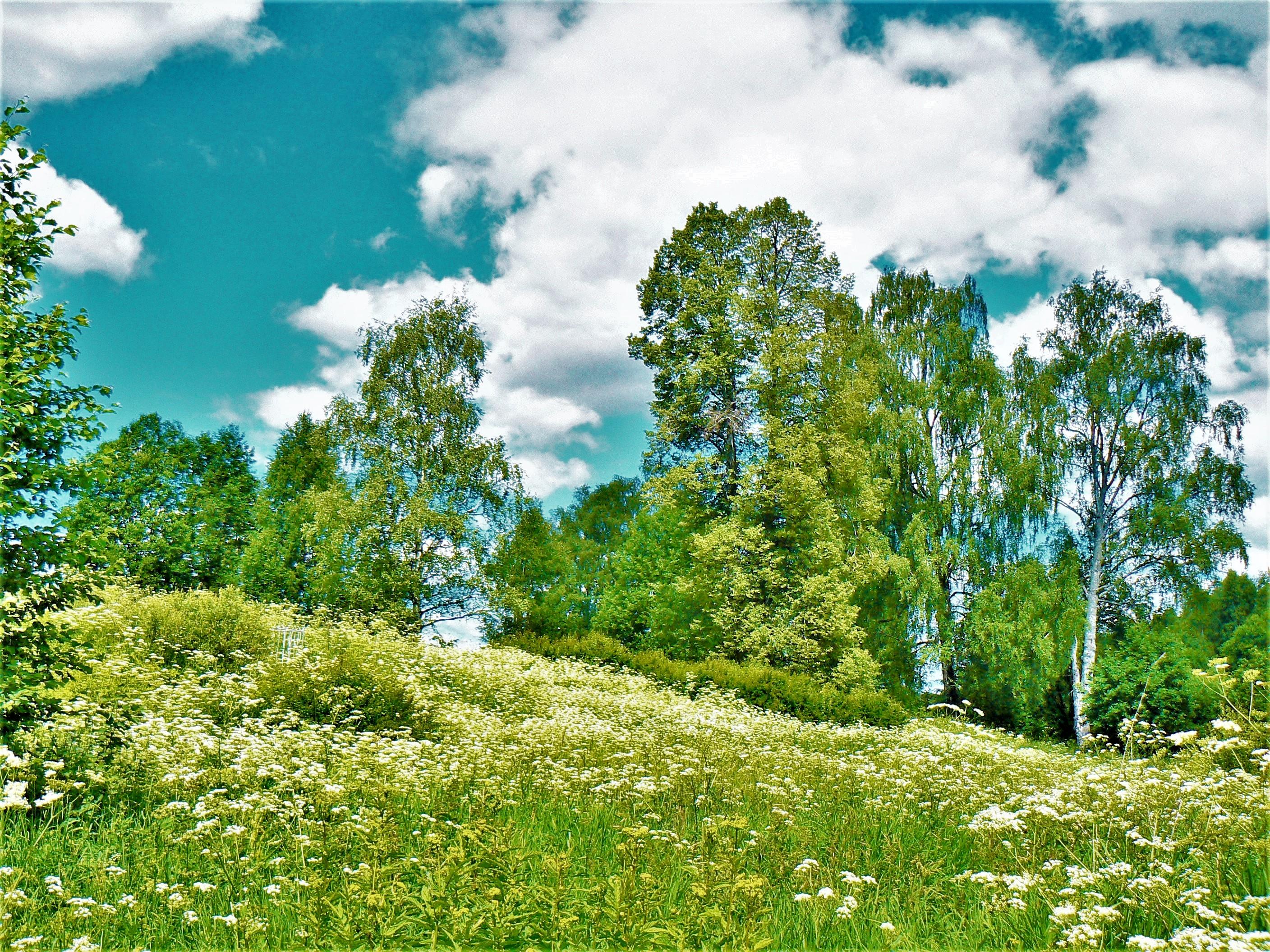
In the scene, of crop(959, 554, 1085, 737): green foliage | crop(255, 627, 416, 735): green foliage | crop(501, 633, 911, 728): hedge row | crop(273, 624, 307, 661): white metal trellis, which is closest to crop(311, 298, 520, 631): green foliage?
crop(273, 624, 307, 661): white metal trellis

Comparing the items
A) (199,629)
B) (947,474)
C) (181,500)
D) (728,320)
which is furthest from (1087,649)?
(181,500)

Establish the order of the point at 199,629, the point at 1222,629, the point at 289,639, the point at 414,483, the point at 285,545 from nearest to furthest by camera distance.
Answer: the point at 199,629, the point at 289,639, the point at 414,483, the point at 285,545, the point at 1222,629

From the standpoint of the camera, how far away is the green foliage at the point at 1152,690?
17688 mm

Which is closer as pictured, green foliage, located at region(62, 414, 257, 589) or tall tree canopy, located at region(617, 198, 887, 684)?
tall tree canopy, located at region(617, 198, 887, 684)

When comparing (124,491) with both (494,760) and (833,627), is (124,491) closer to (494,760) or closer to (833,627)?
(833,627)

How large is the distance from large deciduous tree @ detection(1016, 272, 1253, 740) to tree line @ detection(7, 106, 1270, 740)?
6 cm

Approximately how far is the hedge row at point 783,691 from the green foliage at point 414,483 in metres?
7.71

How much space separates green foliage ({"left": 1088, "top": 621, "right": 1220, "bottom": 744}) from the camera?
696 inches

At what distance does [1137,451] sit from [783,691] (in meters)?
12.9

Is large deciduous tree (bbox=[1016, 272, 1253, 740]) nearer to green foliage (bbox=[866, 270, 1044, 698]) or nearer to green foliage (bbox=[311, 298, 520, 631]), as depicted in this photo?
green foliage (bbox=[866, 270, 1044, 698])

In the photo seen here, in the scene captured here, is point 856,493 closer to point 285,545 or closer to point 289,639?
point 289,639

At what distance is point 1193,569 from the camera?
20531mm

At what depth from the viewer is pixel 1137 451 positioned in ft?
69.0

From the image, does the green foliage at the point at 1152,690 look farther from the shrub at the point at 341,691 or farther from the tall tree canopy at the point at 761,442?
the shrub at the point at 341,691
